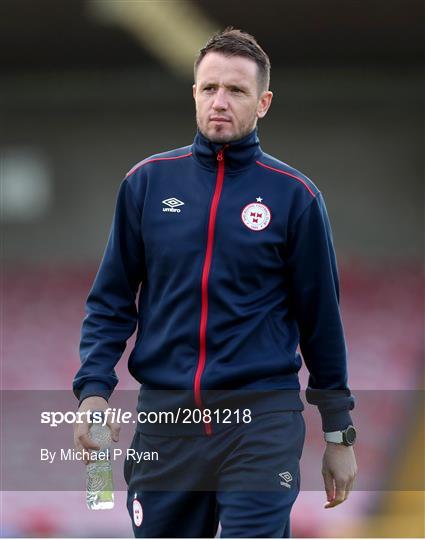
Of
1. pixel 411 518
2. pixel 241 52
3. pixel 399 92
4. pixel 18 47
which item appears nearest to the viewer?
pixel 241 52

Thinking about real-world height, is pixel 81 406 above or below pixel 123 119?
below

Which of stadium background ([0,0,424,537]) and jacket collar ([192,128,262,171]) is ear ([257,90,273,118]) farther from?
stadium background ([0,0,424,537])

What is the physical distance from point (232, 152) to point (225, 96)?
151 millimetres

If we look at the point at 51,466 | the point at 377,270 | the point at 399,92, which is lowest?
the point at 51,466

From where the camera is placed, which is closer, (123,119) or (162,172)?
(162,172)

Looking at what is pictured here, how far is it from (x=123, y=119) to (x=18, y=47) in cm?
142

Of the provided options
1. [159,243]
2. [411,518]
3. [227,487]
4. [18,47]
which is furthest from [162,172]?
[18,47]

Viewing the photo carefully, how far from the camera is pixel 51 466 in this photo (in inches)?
290

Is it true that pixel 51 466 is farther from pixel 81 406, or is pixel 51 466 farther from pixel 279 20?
pixel 81 406

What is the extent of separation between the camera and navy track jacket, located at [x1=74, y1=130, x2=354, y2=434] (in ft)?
8.20

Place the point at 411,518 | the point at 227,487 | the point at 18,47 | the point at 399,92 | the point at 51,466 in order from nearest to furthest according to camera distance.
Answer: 1. the point at 227,487
2. the point at 411,518
3. the point at 51,466
4. the point at 18,47
5. the point at 399,92

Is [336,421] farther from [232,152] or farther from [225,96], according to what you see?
[225,96]

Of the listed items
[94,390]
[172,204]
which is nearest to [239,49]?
[172,204]

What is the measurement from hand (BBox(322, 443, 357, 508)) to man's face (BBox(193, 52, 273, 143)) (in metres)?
0.89
